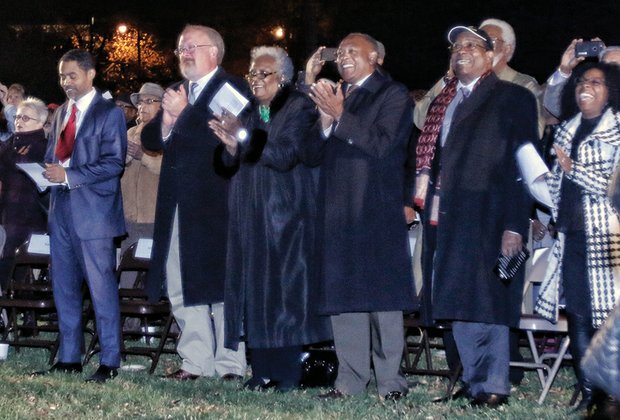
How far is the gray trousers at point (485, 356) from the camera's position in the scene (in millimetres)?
7504

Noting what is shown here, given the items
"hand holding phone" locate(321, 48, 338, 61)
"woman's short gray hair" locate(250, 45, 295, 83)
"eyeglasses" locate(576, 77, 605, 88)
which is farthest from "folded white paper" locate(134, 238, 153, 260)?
"eyeglasses" locate(576, 77, 605, 88)

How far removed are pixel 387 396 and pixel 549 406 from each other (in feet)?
3.27

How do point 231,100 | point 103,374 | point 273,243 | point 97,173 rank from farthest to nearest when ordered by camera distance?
point 97,173, point 103,374, point 273,243, point 231,100

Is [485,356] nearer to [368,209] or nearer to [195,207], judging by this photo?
[368,209]

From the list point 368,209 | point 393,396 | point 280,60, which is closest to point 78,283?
point 280,60

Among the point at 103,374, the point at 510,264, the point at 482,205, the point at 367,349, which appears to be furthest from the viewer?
the point at 103,374

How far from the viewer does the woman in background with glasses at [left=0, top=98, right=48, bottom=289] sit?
1138 cm

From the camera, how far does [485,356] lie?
7.58m

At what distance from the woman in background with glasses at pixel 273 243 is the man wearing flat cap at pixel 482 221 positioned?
43.5 inches

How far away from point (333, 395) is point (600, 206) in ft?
6.80

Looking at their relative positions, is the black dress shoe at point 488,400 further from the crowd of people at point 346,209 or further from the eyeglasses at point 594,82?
the eyeglasses at point 594,82

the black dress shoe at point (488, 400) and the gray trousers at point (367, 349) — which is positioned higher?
the gray trousers at point (367, 349)

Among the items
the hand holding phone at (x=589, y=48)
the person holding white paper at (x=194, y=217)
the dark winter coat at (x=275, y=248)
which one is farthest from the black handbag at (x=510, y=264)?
the person holding white paper at (x=194, y=217)

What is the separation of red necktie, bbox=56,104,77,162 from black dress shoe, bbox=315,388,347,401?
269cm
